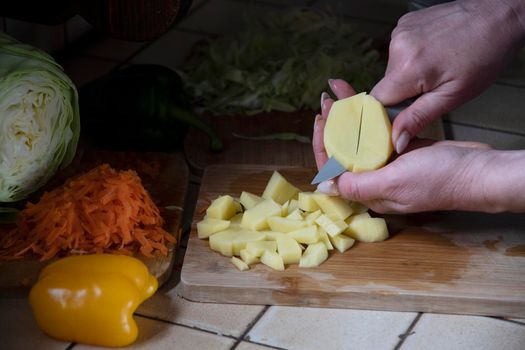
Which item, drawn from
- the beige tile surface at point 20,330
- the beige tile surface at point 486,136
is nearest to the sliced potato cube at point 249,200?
the beige tile surface at point 20,330

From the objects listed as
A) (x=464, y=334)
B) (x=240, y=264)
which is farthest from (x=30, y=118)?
(x=464, y=334)

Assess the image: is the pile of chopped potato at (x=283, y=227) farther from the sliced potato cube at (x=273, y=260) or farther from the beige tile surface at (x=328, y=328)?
the beige tile surface at (x=328, y=328)

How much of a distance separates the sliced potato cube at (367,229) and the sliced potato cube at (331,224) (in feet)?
0.09

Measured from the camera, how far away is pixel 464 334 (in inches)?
79.1

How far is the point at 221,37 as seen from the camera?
3332mm

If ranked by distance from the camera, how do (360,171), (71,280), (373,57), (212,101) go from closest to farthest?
(71,280)
(360,171)
(212,101)
(373,57)

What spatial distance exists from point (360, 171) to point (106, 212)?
61 cm

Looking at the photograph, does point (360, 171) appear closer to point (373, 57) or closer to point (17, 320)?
point (17, 320)

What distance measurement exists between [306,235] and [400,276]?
0.24 metres

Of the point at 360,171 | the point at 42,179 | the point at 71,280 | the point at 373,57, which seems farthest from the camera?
the point at 373,57

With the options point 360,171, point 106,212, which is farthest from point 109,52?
point 360,171

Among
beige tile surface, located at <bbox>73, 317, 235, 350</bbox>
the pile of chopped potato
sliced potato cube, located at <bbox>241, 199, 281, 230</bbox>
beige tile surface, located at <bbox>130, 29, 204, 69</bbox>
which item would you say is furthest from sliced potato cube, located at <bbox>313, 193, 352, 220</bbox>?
beige tile surface, located at <bbox>130, 29, 204, 69</bbox>

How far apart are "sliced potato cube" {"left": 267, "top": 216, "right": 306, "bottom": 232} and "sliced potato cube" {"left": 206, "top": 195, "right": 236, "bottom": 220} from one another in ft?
0.40

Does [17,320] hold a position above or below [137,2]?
below
